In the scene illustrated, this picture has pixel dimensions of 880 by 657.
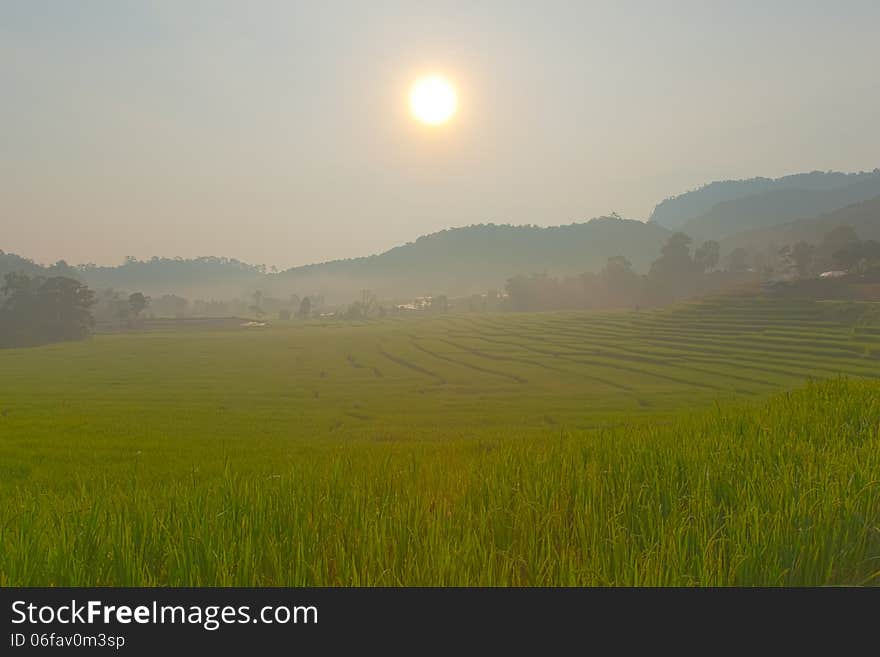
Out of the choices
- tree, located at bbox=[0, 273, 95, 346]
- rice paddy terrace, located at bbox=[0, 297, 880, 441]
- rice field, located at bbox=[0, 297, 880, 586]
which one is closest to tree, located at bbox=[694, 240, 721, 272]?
rice paddy terrace, located at bbox=[0, 297, 880, 441]

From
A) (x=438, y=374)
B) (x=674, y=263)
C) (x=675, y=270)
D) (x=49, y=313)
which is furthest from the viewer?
(x=674, y=263)

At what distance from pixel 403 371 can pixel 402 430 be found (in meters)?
39.5

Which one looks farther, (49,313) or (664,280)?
(664,280)

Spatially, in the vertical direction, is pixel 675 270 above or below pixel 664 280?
above

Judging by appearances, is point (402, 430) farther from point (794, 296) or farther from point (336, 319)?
point (336, 319)

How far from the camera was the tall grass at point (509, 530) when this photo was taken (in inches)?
157

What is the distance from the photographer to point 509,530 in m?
5.04

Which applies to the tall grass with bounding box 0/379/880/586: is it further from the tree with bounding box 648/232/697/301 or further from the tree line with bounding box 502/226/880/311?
the tree with bounding box 648/232/697/301

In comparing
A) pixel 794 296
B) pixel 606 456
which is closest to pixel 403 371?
pixel 606 456

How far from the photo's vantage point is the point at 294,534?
4.62m

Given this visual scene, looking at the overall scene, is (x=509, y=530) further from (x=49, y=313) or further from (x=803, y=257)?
(x=803, y=257)

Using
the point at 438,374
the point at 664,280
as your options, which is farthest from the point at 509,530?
the point at 664,280

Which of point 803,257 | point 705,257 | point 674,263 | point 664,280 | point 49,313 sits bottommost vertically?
point 49,313

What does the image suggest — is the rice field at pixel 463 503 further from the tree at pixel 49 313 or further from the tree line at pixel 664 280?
the tree line at pixel 664 280
